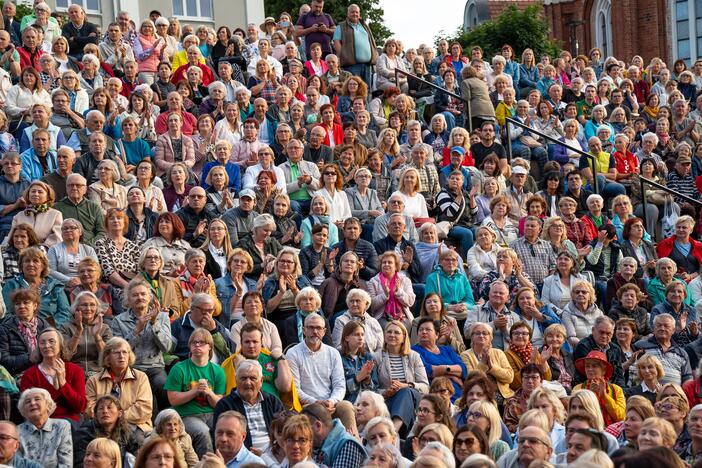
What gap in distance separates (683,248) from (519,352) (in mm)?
4223

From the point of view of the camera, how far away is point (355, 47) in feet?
72.5

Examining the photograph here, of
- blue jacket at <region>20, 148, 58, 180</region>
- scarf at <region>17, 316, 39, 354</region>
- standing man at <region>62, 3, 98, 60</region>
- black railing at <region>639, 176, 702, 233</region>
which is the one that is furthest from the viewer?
standing man at <region>62, 3, 98, 60</region>

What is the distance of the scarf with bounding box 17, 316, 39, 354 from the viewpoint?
1264 cm

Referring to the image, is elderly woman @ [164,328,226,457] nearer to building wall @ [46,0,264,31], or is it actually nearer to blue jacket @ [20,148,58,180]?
blue jacket @ [20,148,58,180]

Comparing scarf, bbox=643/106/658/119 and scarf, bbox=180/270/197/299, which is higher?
scarf, bbox=643/106/658/119

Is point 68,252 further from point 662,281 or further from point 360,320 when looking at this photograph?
point 662,281

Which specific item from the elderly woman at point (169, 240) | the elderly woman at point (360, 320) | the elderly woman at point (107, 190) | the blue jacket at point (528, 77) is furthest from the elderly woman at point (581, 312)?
the blue jacket at point (528, 77)

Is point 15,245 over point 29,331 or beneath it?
over

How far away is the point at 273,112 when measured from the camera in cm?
1922

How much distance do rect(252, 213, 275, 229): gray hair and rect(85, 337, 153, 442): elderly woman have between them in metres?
3.36

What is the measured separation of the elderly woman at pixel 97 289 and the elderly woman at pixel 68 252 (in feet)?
1.13

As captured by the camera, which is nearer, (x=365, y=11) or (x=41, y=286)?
(x=41, y=286)

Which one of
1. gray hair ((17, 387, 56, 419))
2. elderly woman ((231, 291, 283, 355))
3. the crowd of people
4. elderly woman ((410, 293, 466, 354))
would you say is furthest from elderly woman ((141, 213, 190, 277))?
gray hair ((17, 387, 56, 419))

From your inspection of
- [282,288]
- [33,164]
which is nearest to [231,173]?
[33,164]
